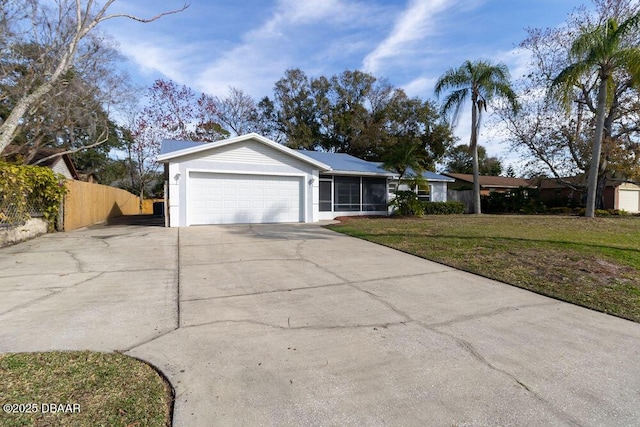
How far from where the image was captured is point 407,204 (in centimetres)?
1730

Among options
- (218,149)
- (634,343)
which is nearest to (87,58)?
(218,149)

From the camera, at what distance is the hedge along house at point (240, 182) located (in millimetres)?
12883

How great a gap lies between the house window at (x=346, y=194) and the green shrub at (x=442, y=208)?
4183 mm

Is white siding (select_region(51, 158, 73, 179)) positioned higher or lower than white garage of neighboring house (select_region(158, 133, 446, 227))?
higher

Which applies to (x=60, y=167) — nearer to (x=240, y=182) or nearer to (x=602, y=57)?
(x=240, y=182)

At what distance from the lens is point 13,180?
8.39 m

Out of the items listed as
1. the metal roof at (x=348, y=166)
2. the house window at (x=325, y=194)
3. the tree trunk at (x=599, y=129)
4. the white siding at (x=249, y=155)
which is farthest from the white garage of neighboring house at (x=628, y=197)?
the white siding at (x=249, y=155)

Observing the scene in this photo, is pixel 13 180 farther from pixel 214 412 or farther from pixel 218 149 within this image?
pixel 214 412

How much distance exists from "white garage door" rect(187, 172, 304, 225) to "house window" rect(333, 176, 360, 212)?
11.2 ft

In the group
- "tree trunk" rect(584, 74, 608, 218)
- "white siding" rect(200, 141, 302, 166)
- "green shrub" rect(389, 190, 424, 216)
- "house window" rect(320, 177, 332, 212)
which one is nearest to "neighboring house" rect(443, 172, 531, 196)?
"tree trunk" rect(584, 74, 608, 218)

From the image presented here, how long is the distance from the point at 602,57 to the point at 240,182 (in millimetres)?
16010

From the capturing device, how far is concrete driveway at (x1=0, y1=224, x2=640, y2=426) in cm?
243

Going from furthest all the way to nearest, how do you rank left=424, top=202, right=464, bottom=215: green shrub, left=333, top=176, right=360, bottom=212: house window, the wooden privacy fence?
left=424, top=202, right=464, bottom=215: green shrub
left=333, top=176, right=360, bottom=212: house window
the wooden privacy fence

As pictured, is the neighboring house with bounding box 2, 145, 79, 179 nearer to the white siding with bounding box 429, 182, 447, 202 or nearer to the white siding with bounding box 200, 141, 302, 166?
the white siding with bounding box 200, 141, 302, 166
